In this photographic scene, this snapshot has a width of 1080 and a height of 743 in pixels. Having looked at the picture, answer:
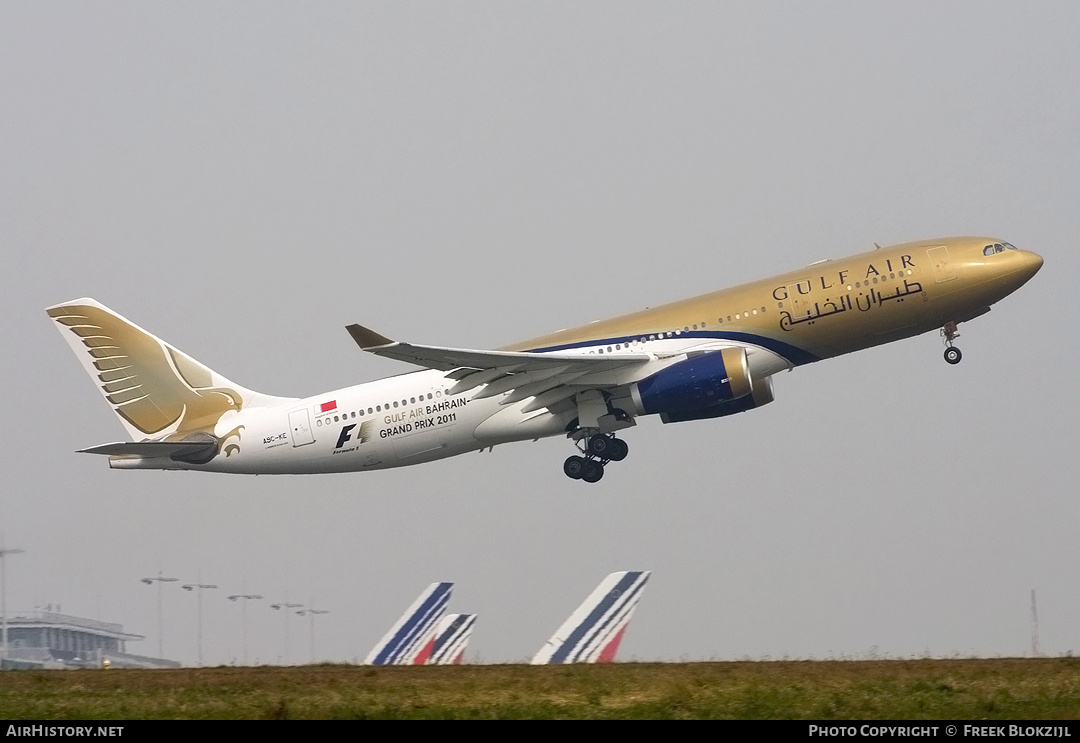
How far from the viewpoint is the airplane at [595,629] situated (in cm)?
2903

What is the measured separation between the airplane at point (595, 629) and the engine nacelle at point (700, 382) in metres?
6.39

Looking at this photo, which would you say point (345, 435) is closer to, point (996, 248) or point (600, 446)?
point (600, 446)

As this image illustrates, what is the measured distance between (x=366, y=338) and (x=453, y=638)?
7.41 metres

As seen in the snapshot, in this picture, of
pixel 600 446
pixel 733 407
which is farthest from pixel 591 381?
pixel 733 407

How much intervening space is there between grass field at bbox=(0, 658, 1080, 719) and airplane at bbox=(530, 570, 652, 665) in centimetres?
572

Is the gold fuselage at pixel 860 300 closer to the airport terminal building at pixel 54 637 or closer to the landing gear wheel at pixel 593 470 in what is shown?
the landing gear wheel at pixel 593 470

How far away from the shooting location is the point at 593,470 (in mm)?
37438

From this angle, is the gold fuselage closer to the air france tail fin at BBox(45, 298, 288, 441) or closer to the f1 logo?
the f1 logo

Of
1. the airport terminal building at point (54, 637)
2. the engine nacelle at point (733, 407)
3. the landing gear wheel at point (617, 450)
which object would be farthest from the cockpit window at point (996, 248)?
the airport terminal building at point (54, 637)

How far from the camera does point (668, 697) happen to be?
19.5m

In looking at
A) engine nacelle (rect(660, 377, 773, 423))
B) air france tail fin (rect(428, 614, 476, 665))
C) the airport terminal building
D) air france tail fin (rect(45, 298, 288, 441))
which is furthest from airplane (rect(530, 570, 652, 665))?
the airport terminal building

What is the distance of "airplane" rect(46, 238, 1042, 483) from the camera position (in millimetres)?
34312

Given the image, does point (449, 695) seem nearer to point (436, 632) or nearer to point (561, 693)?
point (561, 693)

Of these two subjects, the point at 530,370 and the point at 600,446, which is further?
the point at 600,446
